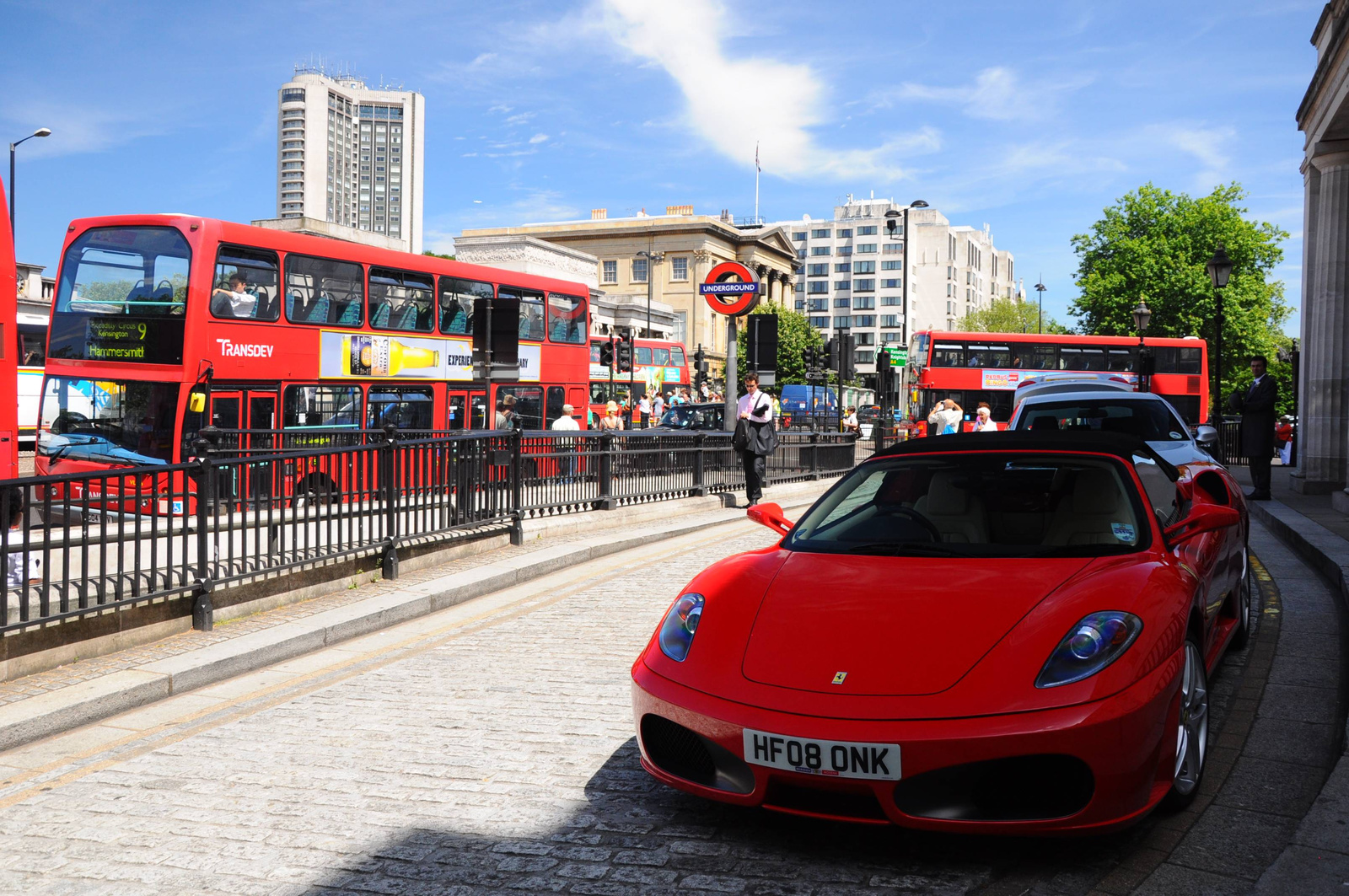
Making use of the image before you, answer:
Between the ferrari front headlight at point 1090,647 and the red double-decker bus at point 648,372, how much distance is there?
44.3 meters

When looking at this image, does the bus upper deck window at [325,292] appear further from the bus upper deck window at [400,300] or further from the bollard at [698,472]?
the bollard at [698,472]

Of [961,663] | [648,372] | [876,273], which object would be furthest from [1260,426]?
[876,273]

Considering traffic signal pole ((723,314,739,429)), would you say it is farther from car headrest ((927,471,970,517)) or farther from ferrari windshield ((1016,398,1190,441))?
car headrest ((927,471,970,517))

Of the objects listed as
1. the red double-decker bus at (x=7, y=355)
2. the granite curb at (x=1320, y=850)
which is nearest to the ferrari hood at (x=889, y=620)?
the granite curb at (x=1320, y=850)

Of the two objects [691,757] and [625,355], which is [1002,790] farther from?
[625,355]

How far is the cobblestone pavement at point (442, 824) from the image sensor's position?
3.43 meters

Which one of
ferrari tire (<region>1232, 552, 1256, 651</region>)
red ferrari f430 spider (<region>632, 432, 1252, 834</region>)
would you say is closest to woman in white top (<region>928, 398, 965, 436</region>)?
ferrari tire (<region>1232, 552, 1256, 651</region>)

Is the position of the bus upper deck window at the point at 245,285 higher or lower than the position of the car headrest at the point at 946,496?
higher

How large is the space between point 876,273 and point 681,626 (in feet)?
482

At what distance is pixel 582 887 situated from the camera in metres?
3.35

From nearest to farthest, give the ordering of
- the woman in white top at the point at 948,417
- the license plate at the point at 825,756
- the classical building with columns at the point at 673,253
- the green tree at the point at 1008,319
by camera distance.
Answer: the license plate at the point at 825,756
the woman in white top at the point at 948,417
the classical building with columns at the point at 673,253
the green tree at the point at 1008,319

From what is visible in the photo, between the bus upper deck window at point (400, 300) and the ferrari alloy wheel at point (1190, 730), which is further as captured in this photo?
the bus upper deck window at point (400, 300)

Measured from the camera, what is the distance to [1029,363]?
1534 inches

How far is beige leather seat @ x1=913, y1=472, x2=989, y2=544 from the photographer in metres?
4.52
